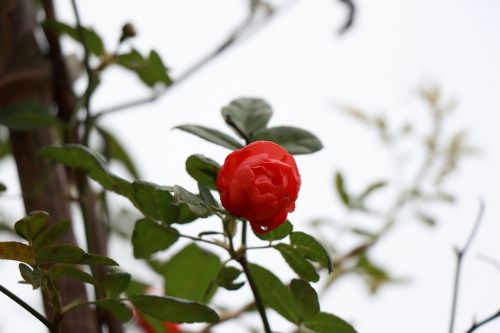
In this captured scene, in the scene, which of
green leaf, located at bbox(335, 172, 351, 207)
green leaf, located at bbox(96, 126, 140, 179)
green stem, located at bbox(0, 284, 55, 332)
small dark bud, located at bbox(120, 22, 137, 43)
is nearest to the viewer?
green stem, located at bbox(0, 284, 55, 332)

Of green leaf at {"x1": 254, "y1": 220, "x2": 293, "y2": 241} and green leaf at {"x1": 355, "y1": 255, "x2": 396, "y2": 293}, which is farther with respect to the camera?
green leaf at {"x1": 355, "y1": 255, "x2": 396, "y2": 293}

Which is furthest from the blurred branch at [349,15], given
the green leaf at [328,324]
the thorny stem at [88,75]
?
the green leaf at [328,324]

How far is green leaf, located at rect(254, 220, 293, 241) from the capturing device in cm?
40

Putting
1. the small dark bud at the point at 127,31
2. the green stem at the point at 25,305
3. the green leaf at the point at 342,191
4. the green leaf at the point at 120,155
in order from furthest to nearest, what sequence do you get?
the green leaf at the point at 120,155, the green leaf at the point at 342,191, the small dark bud at the point at 127,31, the green stem at the point at 25,305

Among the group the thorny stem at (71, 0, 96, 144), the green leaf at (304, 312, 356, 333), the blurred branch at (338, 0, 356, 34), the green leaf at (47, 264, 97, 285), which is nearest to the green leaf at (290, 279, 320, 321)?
the green leaf at (304, 312, 356, 333)

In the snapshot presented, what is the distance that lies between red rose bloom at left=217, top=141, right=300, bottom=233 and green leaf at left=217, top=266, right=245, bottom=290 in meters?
0.05

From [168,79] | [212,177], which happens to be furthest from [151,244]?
[168,79]

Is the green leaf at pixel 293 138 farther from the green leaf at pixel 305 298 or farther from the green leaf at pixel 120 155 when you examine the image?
the green leaf at pixel 120 155

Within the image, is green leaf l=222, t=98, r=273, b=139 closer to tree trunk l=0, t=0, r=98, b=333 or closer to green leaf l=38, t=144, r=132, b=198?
green leaf l=38, t=144, r=132, b=198

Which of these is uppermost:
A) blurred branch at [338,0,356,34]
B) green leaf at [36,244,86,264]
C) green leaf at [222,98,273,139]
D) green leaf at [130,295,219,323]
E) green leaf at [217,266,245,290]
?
blurred branch at [338,0,356,34]

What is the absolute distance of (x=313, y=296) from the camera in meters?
0.41

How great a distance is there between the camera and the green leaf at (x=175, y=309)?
1.30 feet

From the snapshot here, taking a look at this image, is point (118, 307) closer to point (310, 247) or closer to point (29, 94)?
point (310, 247)

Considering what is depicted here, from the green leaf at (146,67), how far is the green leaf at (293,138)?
199 mm
